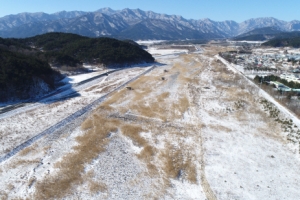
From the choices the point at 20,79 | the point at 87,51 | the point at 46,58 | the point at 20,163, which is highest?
the point at 87,51

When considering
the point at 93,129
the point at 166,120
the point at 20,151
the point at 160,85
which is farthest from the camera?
the point at 160,85

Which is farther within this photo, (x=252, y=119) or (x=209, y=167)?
(x=252, y=119)

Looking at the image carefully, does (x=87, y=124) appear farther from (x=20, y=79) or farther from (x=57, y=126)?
(x=20, y=79)

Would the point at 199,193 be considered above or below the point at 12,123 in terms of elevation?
below

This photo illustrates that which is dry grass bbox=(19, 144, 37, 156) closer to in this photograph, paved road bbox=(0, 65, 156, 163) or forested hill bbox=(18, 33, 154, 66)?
paved road bbox=(0, 65, 156, 163)

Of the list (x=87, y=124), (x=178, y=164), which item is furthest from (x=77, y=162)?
(x=178, y=164)

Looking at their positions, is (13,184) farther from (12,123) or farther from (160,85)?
(160,85)

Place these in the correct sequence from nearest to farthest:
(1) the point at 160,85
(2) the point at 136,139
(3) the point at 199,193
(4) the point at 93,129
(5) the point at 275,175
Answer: (3) the point at 199,193, (5) the point at 275,175, (2) the point at 136,139, (4) the point at 93,129, (1) the point at 160,85

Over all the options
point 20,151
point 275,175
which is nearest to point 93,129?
point 20,151
